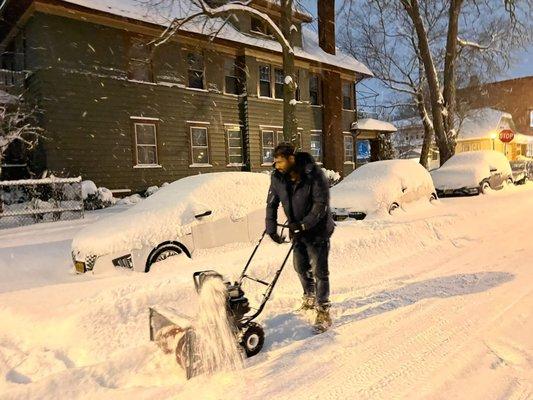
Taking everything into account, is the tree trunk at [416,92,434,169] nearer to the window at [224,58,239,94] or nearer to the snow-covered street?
the window at [224,58,239,94]

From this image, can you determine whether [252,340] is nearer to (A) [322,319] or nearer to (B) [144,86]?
(A) [322,319]

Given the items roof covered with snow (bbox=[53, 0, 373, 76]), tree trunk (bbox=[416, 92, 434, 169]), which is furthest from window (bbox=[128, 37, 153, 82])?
tree trunk (bbox=[416, 92, 434, 169])

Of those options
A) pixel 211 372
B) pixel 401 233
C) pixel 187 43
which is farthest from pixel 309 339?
pixel 187 43

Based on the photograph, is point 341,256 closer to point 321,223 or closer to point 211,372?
point 321,223

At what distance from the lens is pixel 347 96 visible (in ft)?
88.8

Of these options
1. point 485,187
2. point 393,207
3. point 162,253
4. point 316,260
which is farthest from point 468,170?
point 316,260

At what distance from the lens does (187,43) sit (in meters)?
18.3

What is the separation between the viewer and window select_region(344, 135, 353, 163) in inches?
1056

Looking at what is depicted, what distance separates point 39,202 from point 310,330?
404 inches

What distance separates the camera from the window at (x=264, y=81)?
21.5 metres

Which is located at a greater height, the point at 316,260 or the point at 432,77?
the point at 432,77

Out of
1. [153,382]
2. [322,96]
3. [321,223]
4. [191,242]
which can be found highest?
[322,96]

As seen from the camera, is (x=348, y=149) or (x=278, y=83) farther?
(x=348, y=149)

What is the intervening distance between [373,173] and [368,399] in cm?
944
